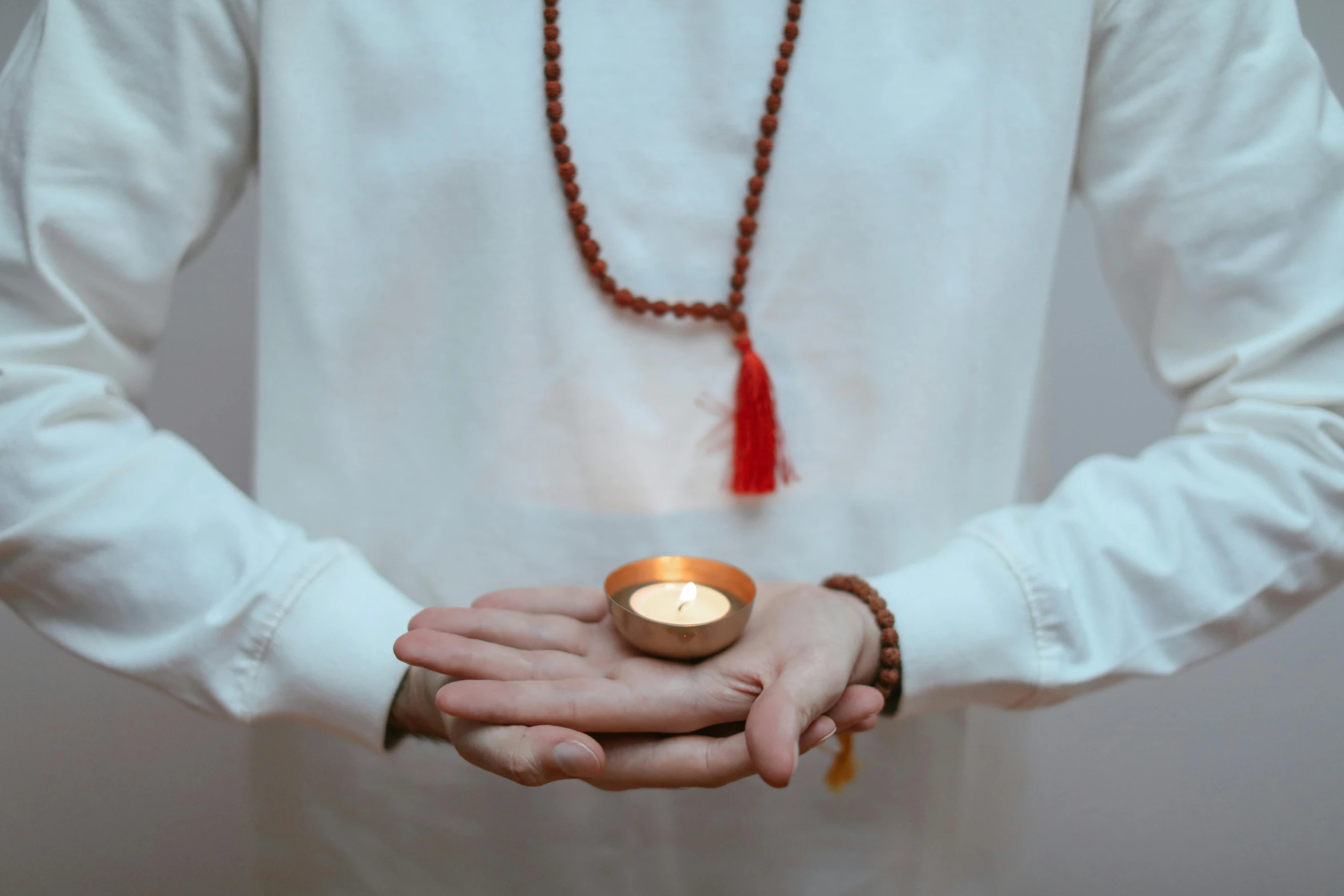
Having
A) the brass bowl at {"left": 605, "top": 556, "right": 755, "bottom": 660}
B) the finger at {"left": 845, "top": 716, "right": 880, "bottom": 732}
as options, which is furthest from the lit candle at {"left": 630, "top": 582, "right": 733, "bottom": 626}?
the finger at {"left": 845, "top": 716, "right": 880, "bottom": 732}

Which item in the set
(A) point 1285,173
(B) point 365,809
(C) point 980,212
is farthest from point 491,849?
(A) point 1285,173

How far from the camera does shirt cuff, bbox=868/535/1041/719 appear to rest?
79cm

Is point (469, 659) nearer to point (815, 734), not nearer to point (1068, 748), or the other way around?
point (815, 734)

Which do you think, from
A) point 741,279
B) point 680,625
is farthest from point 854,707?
point 741,279

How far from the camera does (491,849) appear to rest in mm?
922

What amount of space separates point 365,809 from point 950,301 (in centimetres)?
67

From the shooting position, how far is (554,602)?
0.79 m

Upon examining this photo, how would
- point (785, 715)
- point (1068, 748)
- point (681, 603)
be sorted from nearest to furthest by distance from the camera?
1. point (785, 715)
2. point (681, 603)
3. point (1068, 748)

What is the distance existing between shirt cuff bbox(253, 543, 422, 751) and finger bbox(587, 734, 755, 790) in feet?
0.64

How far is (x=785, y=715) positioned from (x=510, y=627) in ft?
0.74

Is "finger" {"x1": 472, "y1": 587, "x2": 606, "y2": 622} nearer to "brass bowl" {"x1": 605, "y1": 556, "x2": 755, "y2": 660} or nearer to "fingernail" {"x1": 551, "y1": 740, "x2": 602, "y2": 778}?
"brass bowl" {"x1": 605, "y1": 556, "x2": 755, "y2": 660}

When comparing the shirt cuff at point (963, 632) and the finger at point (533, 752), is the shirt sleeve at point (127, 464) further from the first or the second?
the shirt cuff at point (963, 632)

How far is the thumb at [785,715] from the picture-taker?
574 mm

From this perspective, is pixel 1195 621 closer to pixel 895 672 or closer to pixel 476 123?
pixel 895 672
